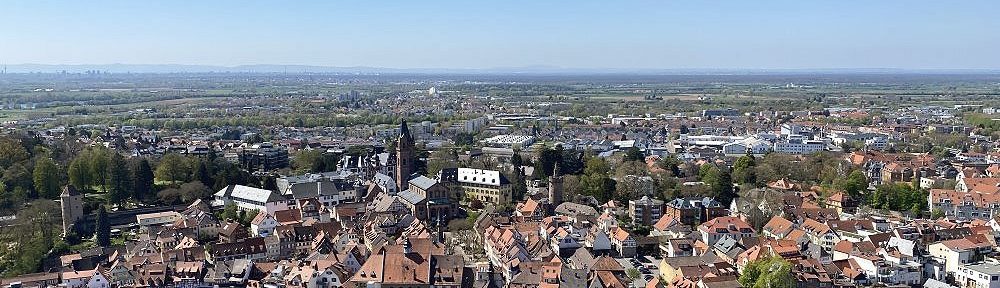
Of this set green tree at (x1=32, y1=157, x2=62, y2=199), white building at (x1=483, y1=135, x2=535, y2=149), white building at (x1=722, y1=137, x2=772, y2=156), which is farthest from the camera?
white building at (x1=483, y1=135, x2=535, y2=149)

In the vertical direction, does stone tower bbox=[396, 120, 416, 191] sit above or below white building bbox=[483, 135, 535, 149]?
above

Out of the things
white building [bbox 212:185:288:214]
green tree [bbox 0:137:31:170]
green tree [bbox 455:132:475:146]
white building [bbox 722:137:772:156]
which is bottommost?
green tree [bbox 455:132:475:146]

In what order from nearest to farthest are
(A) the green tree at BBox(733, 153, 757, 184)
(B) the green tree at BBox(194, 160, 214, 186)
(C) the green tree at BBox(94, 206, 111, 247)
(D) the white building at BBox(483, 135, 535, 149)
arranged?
(C) the green tree at BBox(94, 206, 111, 247) → (B) the green tree at BBox(194, 160, 214, 186) → (A) the green tree at BBox(733, 153, 757, 184) → (D) the white building at BBox(483, 135, 535, 149)

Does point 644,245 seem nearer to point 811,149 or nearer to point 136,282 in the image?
point 136,282

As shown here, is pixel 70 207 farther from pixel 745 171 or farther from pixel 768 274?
pixel 745 171

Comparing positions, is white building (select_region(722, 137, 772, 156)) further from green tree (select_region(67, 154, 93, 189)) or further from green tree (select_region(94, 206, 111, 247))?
green tree (select_region(94, 206, 111, 247))

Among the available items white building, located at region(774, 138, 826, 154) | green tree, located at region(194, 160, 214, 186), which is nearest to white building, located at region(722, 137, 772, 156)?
white building, located at region(774, 138, 826, 154)

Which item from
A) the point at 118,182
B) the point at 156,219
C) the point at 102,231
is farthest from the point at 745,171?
the point at 118,182

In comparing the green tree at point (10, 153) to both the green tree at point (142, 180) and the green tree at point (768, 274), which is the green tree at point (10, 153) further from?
the green tree at point (768, 274)

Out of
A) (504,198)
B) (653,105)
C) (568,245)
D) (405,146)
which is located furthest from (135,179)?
(653,105)
